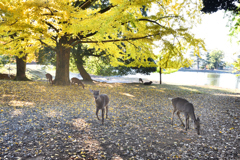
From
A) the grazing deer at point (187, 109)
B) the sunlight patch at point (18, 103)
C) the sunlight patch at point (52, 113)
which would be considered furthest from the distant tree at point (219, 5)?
the sunlight patch at point (18, 103)

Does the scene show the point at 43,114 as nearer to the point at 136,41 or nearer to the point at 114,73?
the point at 136,41

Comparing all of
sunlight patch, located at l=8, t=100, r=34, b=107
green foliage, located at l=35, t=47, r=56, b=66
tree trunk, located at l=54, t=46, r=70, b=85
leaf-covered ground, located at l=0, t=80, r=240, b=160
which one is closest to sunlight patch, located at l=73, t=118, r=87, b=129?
leaf-covered ground, located at l=0, t=80, r=240, b=160

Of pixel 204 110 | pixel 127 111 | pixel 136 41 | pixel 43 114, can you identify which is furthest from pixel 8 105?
pixel 204 110

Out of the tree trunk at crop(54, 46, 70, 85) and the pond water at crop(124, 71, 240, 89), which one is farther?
the pond water at crop(124, 71, 240, 89)

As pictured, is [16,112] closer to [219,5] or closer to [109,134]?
[109,134]

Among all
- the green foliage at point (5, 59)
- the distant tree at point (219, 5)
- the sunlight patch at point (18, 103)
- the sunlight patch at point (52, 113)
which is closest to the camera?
the sunlight patch at point (52, 113)

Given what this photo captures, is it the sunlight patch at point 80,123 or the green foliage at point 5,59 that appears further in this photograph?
the green foliage at point 5,59

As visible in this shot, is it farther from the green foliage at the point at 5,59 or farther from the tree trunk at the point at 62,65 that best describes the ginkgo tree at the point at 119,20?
the green foliage at the point at 5,59

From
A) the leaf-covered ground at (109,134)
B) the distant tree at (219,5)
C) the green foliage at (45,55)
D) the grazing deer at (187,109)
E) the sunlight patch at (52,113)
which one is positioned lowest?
the leaf-covered ground at (109,134)

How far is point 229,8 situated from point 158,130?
27.7 ft

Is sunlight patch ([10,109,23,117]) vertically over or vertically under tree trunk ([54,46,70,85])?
under

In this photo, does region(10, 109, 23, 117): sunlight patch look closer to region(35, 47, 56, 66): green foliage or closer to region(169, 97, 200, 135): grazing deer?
region(169, 97, 200, 135): grazing deer

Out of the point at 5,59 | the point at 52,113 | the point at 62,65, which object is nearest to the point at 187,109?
the point at 52,113

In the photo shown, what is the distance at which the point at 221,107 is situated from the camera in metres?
9.11
